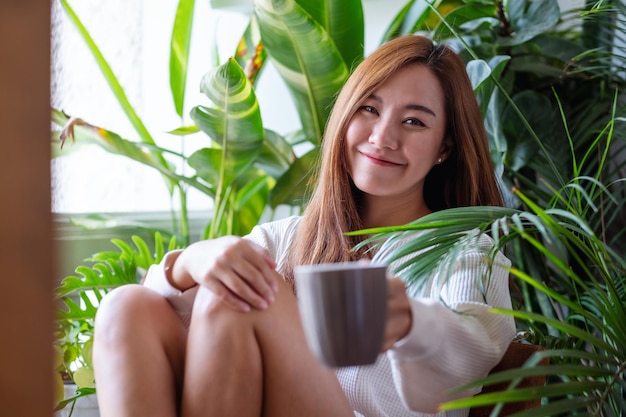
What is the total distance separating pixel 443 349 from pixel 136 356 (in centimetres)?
39

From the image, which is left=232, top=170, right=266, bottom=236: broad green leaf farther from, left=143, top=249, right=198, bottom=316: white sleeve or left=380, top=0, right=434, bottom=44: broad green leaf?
left=143, top=249, right=198, bottom=316: white sleeve

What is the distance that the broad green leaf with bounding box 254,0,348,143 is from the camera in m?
1.71

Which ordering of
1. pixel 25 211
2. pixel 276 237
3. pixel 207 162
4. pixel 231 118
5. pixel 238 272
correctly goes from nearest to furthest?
pixel 25 211 → pixel 238 272 → pixel 276 237 → pixel 231 118 → pixel 207 162

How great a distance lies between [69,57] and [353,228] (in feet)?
3.70

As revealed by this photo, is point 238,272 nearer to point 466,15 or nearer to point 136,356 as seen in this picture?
point 136,356

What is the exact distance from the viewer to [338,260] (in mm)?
1389

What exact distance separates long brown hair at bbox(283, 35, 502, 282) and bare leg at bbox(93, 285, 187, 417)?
346 millimetres

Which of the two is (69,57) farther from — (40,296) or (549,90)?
(40,296)

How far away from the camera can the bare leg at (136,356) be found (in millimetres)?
1012

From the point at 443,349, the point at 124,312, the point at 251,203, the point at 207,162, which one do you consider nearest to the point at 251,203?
the point at 251,203

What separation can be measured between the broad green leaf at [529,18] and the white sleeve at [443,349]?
35.3 inches

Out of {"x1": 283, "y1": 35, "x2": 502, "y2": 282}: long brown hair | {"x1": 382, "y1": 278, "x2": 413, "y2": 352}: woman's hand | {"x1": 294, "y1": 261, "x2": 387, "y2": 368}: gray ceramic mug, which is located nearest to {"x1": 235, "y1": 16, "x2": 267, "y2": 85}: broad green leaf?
{"x1": 283, "y1": 35, "x2": 502, "y2": 282}: long brown hair

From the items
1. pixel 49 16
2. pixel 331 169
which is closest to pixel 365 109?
pixel 331 169

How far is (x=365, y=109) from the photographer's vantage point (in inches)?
54.5
